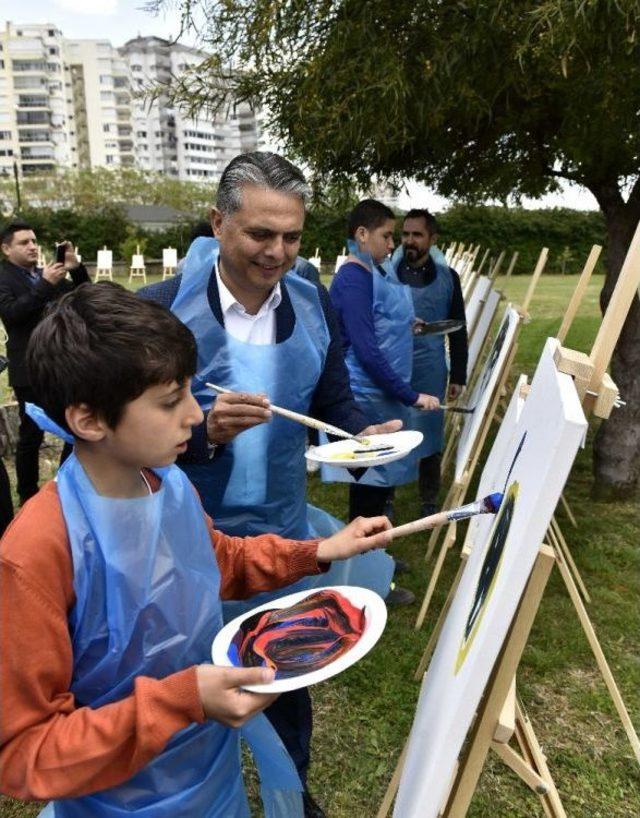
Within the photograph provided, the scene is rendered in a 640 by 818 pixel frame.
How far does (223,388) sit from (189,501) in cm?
53

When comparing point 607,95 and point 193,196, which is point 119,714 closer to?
point 607,95

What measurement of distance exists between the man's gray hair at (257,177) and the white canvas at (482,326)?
10.1 ft

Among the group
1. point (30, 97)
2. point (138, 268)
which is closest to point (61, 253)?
point (138, 268)

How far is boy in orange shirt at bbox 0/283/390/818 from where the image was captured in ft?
3.16

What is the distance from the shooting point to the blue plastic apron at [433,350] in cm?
408

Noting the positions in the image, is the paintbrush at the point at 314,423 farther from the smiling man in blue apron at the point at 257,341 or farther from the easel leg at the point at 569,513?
the easel leg at the point at 569,513

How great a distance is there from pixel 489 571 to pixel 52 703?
719 millimetres

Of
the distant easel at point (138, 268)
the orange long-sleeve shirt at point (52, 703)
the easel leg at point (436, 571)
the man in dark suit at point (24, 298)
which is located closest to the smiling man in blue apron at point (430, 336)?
Answer: the easel leg at point (436, 571)

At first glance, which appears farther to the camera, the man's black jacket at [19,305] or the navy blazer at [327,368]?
the man's black jacket at [19,305]

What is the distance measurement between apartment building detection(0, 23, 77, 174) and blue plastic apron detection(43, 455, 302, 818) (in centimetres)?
8288

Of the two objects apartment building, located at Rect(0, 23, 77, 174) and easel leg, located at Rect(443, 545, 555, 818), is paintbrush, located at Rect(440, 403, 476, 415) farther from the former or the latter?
apartment building, located at Rect(0, 23, 77, 174)

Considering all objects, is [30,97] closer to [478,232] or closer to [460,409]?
[478,232]

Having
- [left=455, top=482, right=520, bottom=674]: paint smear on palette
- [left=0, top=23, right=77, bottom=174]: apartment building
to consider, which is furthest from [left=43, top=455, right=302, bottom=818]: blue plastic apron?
[left=0, top=23, right=77, bottom=174]: apartment building

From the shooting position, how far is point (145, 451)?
42.9 inches
